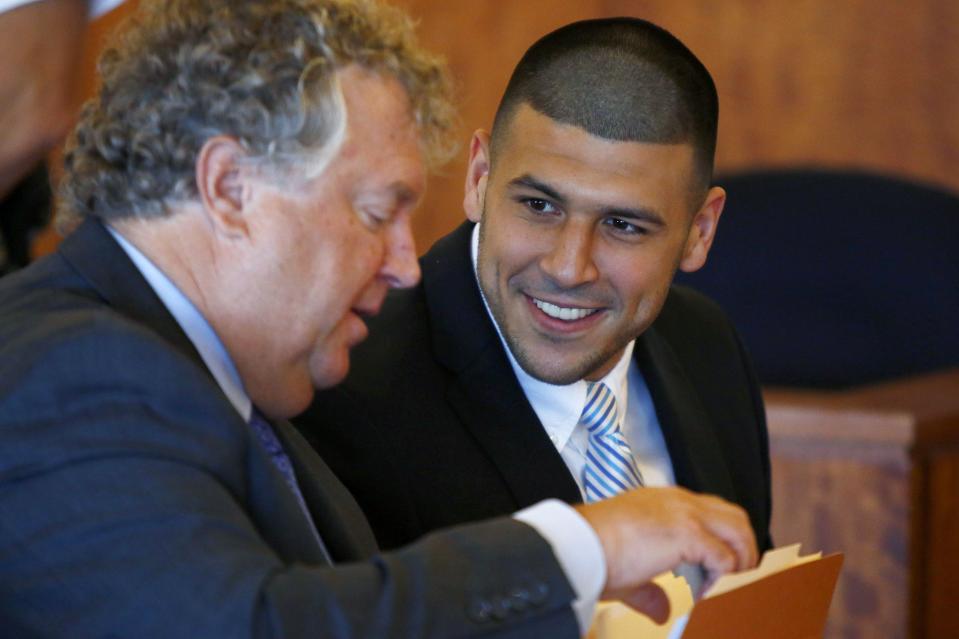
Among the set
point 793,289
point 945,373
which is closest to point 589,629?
point 945,373

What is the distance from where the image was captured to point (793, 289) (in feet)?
14.2

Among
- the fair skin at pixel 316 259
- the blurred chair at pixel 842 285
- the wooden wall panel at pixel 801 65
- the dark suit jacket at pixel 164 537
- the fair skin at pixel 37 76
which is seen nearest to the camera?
the dark suit jacket at pixel 164 537

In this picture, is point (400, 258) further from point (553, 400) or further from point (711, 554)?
point (553, 400)

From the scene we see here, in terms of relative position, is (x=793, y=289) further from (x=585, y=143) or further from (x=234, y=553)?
(x=234, y=553)

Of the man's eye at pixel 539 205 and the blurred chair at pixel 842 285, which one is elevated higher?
the man's eye at pixel 539 205

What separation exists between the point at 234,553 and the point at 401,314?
3.24 ft

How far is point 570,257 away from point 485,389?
22cm

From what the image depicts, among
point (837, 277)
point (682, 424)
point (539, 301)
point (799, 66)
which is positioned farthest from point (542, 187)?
point (799, 66)

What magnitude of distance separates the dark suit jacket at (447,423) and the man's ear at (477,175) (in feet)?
0.11

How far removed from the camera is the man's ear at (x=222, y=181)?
4.46 ft

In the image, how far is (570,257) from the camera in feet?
6.66

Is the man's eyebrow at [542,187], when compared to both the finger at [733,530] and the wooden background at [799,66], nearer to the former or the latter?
the finger at [733,530]

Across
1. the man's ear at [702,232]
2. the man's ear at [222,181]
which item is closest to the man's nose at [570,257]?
the man's ear at [702,232]

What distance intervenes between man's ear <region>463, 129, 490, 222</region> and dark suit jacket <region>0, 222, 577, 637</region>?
0.96 metres
